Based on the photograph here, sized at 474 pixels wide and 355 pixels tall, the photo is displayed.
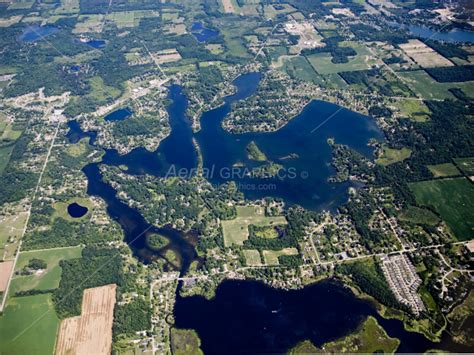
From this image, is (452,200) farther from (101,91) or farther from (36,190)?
(101,91)

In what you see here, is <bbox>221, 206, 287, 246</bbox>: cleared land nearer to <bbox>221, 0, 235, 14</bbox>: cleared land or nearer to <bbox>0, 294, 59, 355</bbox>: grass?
<bbox>0, 294, 59, 355</bbox>: grass

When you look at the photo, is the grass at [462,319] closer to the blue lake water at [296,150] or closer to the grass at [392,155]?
the blue lake water at [296,150]

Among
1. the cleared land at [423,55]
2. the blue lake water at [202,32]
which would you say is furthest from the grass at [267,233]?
the blue lake water at [202,32]

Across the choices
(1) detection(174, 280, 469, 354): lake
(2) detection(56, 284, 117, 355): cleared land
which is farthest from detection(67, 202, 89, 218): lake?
(1) detection(174, 280, 469, 354): lake

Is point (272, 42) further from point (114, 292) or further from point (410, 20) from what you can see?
point (114, 292)

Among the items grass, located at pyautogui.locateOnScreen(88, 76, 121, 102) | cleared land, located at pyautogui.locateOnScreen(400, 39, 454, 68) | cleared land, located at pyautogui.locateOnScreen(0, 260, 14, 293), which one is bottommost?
cleared land, located at pyautogui.locateOnScreen(0, 260, 14, 293)

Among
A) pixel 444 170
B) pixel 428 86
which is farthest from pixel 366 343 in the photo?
pixel 428 86

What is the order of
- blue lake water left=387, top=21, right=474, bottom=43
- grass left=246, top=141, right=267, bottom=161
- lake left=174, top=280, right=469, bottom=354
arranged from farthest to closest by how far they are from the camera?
blue lake water left=387, top=21, right=474, bottom=43 → grass left=246, top=141, right=267, bottom=161 → lake left=174, top=280, right=469, bottom=354
